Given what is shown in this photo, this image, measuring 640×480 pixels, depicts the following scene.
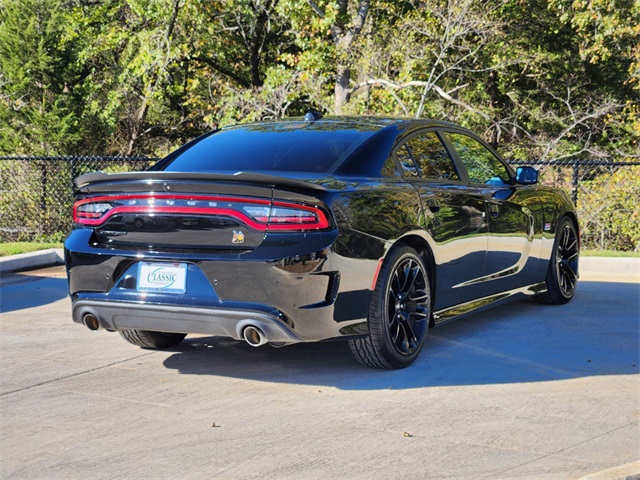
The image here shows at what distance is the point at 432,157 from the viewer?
22.6 ft

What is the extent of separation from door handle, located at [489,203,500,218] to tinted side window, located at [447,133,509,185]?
0.21 meters

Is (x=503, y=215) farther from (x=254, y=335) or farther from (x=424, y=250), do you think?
(x=254, y=335)

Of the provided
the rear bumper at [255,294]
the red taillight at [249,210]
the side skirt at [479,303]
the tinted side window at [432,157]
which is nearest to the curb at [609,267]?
the side skirt at [479,303]

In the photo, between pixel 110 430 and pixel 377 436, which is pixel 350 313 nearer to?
pixel 377 436

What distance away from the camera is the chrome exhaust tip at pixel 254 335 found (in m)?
5.35

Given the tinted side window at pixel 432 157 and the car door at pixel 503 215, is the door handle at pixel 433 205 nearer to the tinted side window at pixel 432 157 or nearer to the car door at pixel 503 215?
the tinted side window at pixel 432 157

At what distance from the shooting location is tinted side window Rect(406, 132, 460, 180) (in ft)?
21.9

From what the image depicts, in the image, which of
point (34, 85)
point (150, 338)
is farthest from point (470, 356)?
→ point (34, 85)

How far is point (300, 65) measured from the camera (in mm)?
22203

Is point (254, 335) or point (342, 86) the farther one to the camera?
point (342, 86)

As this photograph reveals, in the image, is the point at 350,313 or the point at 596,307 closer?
the point at 350,313

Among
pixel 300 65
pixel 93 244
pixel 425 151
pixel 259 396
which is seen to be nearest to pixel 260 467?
pixel 259 396

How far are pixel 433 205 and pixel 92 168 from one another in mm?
11295

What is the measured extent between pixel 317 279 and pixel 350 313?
356 mm
